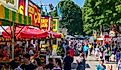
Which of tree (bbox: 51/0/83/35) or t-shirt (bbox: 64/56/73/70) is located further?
tree (bbox: 51/0/83/35)

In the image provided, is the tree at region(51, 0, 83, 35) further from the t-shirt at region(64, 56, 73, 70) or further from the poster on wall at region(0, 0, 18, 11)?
the poster on wall at region(0, 0, 18, 11)

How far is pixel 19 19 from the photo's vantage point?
13109 millimetres

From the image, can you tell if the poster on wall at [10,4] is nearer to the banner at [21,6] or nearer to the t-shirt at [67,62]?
the banner at [21,6]

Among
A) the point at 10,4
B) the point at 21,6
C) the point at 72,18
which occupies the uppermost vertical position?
the point at 72,18

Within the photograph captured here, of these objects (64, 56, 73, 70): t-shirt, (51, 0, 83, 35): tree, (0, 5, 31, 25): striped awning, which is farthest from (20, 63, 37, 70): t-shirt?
(51, 0, 83, 35): tree

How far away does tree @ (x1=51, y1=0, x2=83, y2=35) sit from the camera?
10862cm

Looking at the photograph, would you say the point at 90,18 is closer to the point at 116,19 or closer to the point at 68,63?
the point at 116,19

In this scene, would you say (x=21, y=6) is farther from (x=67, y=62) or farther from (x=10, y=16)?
(x=67, y=62)

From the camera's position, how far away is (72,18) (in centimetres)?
10988

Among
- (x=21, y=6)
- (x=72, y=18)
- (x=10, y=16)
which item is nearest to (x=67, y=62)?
(x=21, y=6)

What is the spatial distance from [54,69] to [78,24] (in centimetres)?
9432

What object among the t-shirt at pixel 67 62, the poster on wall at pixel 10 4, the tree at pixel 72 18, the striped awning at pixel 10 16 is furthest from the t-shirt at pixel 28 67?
the tree at pixel 72 18

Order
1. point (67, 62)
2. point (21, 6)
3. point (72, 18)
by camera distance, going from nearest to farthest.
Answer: point (21, 6) < point (67, 62) < point (72, 18)

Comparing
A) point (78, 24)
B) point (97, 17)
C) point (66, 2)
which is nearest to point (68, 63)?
point (97, 17)
